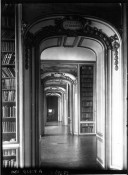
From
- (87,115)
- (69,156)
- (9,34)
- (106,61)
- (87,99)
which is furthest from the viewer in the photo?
(87,99)

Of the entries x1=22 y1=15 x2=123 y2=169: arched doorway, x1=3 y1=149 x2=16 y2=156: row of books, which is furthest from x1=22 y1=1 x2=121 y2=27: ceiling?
x1=3 y1=149 x2=16 y2=156: row of books

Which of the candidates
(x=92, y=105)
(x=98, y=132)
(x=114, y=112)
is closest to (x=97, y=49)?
(x=114, y=112)

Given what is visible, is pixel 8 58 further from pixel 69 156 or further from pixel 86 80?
pixel 86 80

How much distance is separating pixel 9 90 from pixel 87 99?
6994 millimetres

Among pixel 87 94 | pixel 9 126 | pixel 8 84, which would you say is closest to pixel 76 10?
pixel 8 84

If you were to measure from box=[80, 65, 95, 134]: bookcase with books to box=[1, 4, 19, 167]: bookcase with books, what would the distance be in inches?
261

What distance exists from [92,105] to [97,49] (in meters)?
5.77

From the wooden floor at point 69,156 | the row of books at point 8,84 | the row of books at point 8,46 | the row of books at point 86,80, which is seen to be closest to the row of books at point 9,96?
the row of books at point 8,84

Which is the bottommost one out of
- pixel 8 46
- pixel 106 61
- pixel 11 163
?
pixel 11 163

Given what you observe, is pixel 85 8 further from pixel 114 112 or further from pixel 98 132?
pixel 98 132

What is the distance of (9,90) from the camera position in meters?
4.62

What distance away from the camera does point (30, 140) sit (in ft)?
15.2

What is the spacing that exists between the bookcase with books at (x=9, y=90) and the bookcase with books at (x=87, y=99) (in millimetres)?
6629

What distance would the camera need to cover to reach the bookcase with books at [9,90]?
14.7ft
